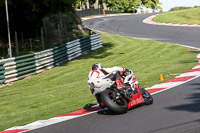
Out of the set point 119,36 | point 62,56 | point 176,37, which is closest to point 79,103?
point 62,56

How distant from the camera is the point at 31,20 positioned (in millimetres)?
23781

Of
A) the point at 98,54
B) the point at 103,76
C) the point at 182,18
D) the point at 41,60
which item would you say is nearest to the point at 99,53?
the point at 98,54

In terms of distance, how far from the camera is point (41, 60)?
63.5ft

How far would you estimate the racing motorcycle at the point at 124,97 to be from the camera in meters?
8.07

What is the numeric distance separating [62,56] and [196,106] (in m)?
14.4

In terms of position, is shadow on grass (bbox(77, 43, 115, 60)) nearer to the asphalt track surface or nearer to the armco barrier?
the armco barrier

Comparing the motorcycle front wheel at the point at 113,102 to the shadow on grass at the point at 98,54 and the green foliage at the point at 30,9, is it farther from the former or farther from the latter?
the green foliage at the point at 30,9

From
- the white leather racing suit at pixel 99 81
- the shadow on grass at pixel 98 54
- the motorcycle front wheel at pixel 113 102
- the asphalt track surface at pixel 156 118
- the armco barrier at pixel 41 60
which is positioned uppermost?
the white leather racing suit at pixel 99 81

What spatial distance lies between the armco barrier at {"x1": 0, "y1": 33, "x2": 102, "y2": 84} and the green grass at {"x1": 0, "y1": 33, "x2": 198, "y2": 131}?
442mm

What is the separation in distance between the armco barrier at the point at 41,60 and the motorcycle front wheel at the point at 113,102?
951 centimetres

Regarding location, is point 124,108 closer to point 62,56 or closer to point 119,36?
point 62,56

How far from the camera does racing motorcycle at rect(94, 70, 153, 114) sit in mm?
8070

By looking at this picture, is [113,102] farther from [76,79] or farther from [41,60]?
[41,60]

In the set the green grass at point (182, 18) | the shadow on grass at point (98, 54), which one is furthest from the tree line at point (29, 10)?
the green grass at point (182, 18)
